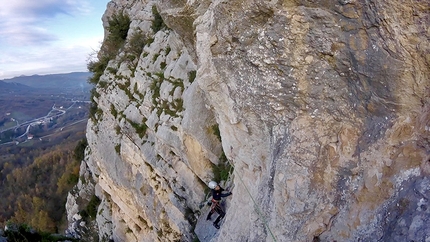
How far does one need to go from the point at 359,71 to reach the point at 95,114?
18379 mm

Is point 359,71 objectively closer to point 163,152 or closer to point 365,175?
point 365,175

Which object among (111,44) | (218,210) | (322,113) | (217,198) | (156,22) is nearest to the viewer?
(322,113)

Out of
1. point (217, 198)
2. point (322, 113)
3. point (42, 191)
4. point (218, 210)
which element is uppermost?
point (322, 113)

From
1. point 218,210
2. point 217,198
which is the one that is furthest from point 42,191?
point 217,198

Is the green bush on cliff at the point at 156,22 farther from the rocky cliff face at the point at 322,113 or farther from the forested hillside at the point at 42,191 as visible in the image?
the forested hillside at the point at 42,191

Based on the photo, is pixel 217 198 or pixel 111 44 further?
pixel 111 44

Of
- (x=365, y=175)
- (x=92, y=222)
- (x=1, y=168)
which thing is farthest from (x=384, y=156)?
(x=1, y=168)

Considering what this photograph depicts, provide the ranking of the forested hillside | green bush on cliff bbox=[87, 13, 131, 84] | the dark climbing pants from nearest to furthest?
the dark climbing pants → green bush on cliff bbox=[87, 13, 131, 84] → the forested hillside

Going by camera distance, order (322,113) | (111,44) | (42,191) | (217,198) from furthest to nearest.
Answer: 1. (42,191)
2. (111,44)
3. (217,198)
4. (322,113)

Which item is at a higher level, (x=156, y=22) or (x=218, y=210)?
(x=156, y=22)

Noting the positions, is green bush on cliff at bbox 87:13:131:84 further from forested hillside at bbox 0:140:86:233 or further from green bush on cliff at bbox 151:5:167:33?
forested hillside at bbox 0:140:86:233

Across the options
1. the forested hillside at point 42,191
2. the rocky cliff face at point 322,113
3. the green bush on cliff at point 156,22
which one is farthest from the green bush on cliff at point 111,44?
the rocky cliff face at point 322,113

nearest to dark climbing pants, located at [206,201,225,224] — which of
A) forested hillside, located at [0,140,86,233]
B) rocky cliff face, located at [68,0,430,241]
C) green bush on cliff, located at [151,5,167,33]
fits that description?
rocky cliff face, located at [68,0,430,241]

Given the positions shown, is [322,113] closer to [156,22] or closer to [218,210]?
[218,210]
